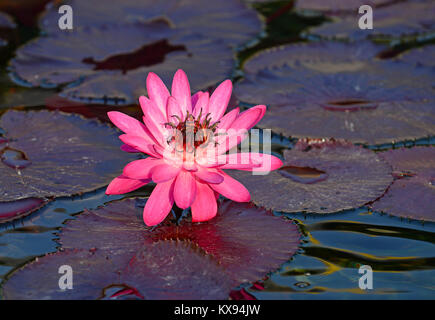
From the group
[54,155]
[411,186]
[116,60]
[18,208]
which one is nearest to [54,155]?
[54,155]

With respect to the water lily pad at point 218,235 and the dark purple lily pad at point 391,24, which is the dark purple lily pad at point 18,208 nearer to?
the water lily pad at point 218,235

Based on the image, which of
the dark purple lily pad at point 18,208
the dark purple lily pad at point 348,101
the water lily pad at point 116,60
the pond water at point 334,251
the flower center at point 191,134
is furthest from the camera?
the water lily pad at point 116,60

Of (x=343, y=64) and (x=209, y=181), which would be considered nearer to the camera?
(x=209, y=181)

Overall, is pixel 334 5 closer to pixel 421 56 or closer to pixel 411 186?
pixel 421 56

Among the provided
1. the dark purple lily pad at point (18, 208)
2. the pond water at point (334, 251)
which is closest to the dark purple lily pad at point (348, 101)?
the pond water at point (334, 251)
